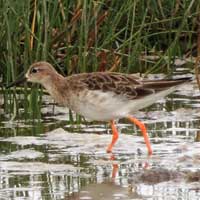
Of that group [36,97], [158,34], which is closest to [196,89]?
A: [158,34]

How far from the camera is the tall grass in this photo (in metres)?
9.59

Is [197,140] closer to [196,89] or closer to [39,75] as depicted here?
[39,75]

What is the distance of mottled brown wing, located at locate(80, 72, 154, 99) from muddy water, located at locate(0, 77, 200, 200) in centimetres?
48

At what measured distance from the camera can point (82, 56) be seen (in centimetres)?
978

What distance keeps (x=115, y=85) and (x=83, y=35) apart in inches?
80.0

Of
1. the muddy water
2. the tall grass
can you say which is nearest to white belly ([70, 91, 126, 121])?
the muddy water

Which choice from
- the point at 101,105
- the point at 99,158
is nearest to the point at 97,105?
the point at 101,105

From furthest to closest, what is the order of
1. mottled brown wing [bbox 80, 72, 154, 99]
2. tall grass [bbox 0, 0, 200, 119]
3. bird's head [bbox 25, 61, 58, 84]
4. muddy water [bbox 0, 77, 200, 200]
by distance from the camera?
tall grass [bbox 0, 0, 200, 119], bird's head [bbox 25, 61, 58, 84], mottled brown wing [bbox 80, 72, 154, 99], muddy water [bbox 0, 77, 200, 200]

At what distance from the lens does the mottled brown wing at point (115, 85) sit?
814 cm

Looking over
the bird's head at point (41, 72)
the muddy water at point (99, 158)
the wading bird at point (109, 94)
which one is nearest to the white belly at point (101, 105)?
the wading bird at point (109, 94)

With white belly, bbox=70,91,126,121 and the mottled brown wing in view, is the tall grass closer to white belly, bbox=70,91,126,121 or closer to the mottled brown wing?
the mottled brown wing

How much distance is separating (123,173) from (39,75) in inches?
72.5

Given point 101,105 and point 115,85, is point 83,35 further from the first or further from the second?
point 101,105

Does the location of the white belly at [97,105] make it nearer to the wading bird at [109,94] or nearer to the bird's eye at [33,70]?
the wading bird at [109,94]
